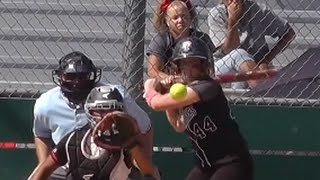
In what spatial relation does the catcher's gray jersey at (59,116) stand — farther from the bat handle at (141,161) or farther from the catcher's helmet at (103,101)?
the catcher's helmet at (103,101)

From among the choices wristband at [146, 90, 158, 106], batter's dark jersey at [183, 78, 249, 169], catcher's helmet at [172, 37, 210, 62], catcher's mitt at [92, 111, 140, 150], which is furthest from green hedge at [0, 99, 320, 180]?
catcher's mitt at [92, 111, 140, 150]

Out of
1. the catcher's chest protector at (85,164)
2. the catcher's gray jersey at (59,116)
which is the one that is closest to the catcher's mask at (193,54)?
the catcher's gray jersey at (59,116)

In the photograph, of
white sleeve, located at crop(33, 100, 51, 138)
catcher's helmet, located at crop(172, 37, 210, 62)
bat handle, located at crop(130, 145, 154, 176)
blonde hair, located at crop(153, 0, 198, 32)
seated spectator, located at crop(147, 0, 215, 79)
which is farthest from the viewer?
blonde hair, located at crop(153, 0, 198, 32)

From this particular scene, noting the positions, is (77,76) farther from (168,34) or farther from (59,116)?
(168,34)

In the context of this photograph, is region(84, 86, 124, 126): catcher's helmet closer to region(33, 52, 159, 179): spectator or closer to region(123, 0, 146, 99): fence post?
region(33, 52, 159, 179): spectator

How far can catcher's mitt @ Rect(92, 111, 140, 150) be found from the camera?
502cm

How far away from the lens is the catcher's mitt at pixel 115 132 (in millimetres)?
5016

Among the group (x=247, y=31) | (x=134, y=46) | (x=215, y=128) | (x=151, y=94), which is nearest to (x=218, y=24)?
(x=247, y=31)

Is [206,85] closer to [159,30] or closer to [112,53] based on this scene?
[159,30]

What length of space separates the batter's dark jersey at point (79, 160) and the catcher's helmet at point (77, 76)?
410 mm

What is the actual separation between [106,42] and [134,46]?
2.52 feet

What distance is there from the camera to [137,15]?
23.6 ft

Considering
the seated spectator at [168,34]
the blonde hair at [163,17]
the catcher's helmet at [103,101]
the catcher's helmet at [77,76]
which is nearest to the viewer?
the catcher's helmet at [103,101]

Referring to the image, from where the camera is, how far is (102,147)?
16.8 ft
